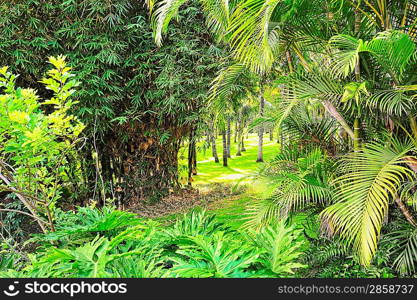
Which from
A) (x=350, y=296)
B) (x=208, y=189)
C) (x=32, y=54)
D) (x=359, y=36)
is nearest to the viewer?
(x=350, y=296)

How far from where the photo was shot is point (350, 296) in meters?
1.08

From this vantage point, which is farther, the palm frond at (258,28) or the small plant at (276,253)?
the palm frond at (258,28)

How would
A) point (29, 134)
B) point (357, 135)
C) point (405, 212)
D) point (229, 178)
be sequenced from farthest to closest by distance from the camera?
point (229, 178) < point (357, 135) < point (405, 212) < point (29, 134)

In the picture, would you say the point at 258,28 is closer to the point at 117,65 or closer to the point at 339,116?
the point at 339,116

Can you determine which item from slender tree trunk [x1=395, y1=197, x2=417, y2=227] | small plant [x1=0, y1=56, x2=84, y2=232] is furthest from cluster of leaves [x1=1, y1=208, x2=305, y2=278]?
slender tree trunk [x1=395, y1=197, x2=417, y2=227]

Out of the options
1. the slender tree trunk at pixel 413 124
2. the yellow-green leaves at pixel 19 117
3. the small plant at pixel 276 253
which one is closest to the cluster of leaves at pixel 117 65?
the yellow-green leaves at pixel 19 117

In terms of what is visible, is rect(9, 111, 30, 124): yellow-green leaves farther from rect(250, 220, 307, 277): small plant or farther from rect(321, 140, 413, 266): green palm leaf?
rect(321, 140, 413, 266): green palm leaf

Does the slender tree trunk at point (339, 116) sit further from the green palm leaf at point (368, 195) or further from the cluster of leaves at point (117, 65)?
the cluster of leaves at point (117, 65)

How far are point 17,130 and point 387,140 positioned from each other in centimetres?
226

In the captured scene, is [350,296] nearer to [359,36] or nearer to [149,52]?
[359,36]

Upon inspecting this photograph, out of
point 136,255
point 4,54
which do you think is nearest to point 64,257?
point 136,255

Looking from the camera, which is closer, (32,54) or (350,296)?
(350,296)

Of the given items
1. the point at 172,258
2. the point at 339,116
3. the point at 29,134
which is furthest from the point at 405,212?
the point at 29,134

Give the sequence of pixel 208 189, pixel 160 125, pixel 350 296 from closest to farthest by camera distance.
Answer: pixel 350 296 < pixel 160 125 < pixel 208 189
